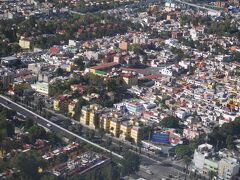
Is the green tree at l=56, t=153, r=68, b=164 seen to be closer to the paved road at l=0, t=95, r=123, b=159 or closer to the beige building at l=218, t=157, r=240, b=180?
the paved road at l=0, t=95, r=123, b=159

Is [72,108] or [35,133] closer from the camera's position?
[35,133]

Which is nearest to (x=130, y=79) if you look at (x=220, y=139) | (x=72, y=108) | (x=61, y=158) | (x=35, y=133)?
(x=72, y=108)

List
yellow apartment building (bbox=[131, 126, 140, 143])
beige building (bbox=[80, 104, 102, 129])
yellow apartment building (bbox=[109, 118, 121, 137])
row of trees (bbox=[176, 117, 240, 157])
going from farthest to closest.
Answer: beige building (bbox=[80, 104, 102, 129]) → yellow apartment building (bbox=[109, 118, 121, 137]) → yellow apartment building (bbox=[131, 126, 140, 143]) → row of trees (bbox=[176, 117, 240, 157])

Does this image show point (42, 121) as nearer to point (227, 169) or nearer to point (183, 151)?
point (183, 151)

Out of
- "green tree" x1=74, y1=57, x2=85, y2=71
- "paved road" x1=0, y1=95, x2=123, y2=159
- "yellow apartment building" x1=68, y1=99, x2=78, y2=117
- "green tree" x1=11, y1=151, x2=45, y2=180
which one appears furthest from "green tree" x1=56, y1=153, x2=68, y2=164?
"green tree" x1=74, y1=57, x2=85, y2=71

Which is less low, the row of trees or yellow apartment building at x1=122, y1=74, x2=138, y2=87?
yellow apartment building at x1=122, y1=74, x2=138, y2=87

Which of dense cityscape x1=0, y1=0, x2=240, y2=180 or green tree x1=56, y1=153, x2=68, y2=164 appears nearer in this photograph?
green tree x1=56, y1=153, x2=68, y2=164

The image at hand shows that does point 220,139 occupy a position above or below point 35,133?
below

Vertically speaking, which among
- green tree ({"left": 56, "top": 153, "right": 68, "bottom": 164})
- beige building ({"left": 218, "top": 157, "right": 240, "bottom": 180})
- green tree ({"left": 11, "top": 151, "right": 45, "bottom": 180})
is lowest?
beige building ({"left": 218, "top": 157, "right": 240, "bottom": 180})
